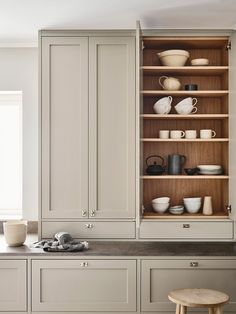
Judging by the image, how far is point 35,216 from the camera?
4336 mm

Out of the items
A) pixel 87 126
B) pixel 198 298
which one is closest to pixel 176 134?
pixel 87 126

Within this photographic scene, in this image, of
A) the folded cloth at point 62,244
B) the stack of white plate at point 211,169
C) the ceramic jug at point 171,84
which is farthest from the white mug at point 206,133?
the folded cloth at point 62,244

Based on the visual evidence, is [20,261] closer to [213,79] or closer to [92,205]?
[92,205]

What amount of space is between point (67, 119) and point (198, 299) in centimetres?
170

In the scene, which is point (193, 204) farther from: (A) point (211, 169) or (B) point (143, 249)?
(B) point (143, 249)

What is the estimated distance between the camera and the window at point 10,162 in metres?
4.57

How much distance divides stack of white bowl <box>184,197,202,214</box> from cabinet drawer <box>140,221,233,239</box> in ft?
0.59

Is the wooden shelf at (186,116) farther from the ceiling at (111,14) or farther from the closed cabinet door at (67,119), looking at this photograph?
the ceiling at (111,14)

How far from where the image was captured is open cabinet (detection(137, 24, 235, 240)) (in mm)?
3854

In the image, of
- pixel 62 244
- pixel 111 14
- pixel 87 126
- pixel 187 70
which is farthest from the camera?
pixel 187 70

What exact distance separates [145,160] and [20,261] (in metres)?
1.36

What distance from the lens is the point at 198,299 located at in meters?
3.04

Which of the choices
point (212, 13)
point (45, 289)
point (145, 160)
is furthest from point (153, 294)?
point (212, 13)

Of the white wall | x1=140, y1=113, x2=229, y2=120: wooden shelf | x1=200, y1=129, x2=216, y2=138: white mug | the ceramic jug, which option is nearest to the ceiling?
the white wall
